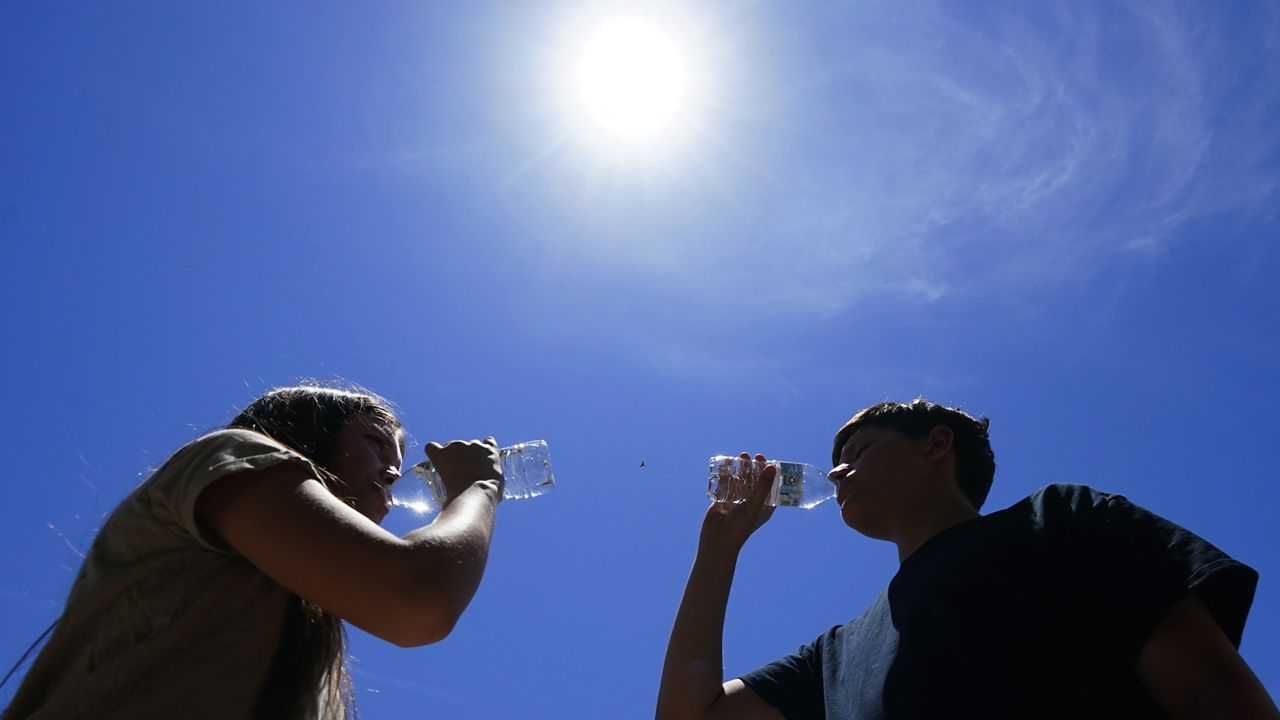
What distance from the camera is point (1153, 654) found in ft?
8.32

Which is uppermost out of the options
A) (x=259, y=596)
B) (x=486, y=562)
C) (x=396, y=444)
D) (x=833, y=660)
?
(x=396, y=444)

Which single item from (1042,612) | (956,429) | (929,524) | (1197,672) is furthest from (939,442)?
(1197,672)

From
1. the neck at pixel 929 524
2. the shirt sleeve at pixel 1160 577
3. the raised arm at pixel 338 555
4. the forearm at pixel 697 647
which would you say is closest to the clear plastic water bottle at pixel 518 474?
the forearm at pixel 697 647

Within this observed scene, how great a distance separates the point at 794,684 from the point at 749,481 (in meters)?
1.06

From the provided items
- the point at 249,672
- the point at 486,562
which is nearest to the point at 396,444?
the point at 486,562

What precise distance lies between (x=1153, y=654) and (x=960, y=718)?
59 centimetres

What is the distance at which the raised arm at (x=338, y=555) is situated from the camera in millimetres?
1972

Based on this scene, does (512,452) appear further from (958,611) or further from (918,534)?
(958,611)

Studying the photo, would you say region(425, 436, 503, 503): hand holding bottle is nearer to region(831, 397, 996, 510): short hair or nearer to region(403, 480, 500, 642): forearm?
region(403, 480, 500, 642): forearm

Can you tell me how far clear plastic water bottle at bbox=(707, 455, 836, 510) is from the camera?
176 inches

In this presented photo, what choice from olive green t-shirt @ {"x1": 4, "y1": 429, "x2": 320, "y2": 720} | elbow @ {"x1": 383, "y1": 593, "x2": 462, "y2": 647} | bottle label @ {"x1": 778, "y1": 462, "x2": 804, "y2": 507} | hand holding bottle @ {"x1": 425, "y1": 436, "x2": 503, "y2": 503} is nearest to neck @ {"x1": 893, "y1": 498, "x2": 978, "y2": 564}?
bottle label @ {"x1": 778, "y1": 462, "x2": 804, "y2": 507}

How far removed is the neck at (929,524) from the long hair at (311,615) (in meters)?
2.21

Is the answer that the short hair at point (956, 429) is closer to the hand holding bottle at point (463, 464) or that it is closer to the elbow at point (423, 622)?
the hand holding bottle at point (463, 464)

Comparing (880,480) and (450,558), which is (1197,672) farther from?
(450,558)
